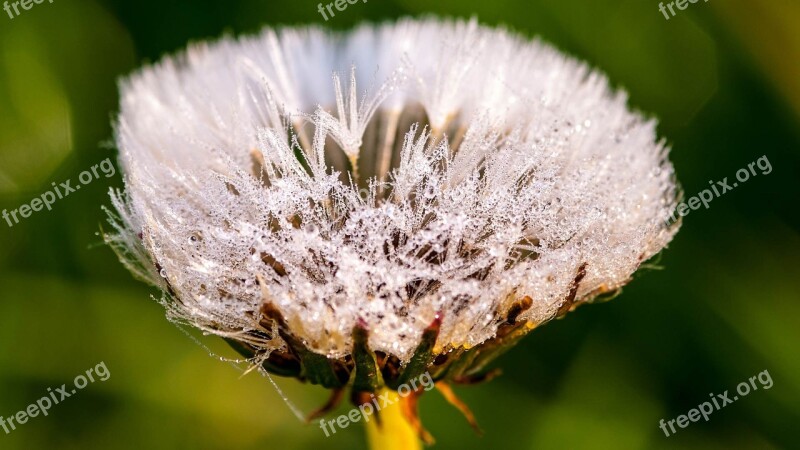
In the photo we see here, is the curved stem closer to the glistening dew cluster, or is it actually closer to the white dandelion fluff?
the glistening dew cluster

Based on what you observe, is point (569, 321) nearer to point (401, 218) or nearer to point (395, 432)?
point (395, 432)

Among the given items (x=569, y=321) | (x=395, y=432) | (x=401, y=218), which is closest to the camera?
(x=401, y=218)

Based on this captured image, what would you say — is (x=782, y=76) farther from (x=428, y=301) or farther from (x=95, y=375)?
(x=95, y=375)

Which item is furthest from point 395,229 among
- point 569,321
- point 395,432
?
point 569,321

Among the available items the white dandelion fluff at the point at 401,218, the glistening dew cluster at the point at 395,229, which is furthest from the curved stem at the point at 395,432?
the white dandelion fluff at the point at 401,218

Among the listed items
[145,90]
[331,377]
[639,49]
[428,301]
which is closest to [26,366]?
[145,90]

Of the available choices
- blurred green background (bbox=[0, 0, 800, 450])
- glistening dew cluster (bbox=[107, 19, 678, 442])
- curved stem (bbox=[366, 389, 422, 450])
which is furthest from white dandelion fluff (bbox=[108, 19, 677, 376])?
blurred green background (bbox=[0, 0, 800, 450])
